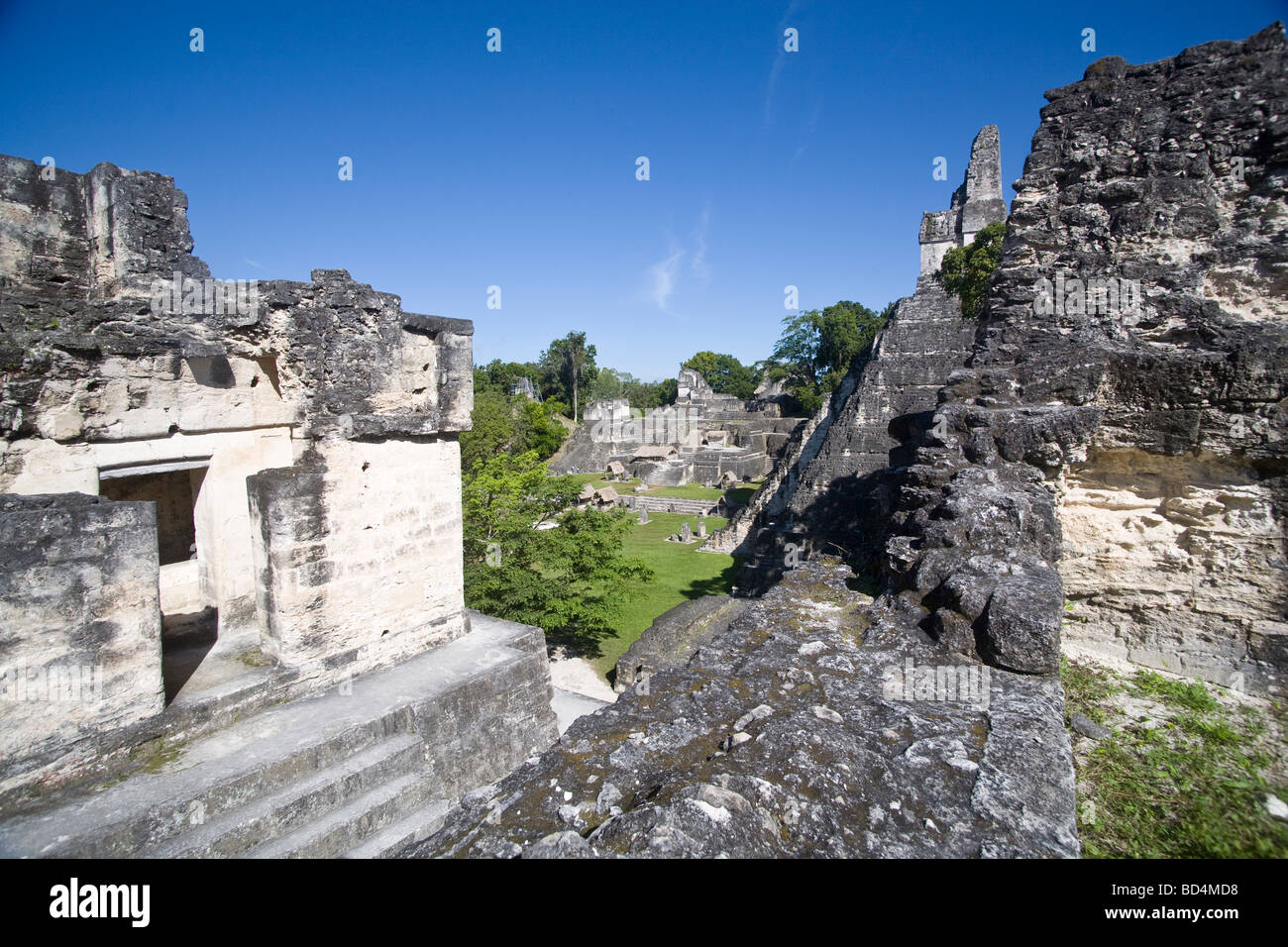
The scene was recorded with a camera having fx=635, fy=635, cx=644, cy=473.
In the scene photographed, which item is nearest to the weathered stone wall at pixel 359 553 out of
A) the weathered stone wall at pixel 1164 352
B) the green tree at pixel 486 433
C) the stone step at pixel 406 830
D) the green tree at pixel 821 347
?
the stone step at pixel 406 830

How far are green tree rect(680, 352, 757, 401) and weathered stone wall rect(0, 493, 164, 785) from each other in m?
72.9

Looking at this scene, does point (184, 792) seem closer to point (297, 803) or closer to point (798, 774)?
point (297, 803)

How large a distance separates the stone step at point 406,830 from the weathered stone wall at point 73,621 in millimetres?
1751

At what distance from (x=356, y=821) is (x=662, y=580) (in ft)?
46.4

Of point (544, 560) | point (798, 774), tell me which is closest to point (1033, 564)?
point (798, 774)

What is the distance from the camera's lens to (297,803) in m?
4.32

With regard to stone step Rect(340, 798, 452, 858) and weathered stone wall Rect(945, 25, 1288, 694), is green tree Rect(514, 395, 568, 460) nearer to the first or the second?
stone step Rect(340, 798, 452, 858)

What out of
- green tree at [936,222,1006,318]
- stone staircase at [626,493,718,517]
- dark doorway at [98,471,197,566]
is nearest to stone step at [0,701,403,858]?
dark doorway at [98,471,197,566]

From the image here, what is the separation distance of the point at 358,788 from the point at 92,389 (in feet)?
11.4

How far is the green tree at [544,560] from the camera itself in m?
11.6

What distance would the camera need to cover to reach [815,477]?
18406 mm
